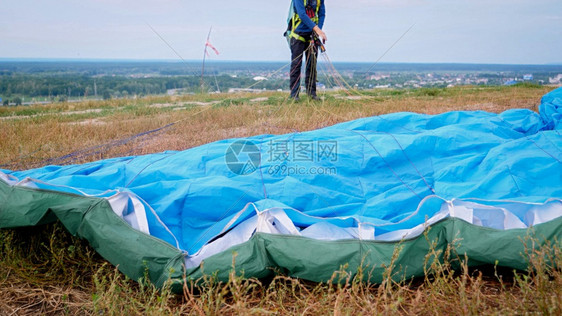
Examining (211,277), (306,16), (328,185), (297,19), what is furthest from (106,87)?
(211,277)

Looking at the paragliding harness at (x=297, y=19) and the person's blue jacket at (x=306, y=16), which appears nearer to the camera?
the person's blue jacket at (x=306, y=16)

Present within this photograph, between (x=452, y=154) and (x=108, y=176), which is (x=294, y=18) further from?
(x=108, y=176)

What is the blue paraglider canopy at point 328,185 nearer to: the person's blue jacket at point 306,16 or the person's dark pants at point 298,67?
the person's blue jacket at point 306,16

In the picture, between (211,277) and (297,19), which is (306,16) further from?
(211,277)

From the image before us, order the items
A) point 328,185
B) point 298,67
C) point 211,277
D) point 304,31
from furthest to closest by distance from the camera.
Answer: point 298,67
point 304,31
point 328,185
point 211,277

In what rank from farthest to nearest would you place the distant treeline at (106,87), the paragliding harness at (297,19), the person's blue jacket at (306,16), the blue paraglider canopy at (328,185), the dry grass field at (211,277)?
the distant treeline at (106,87), the paragliding harness at (297,19), the person's blue jacket at (306,16), the blue paraglider canopy at (328,185), the dry grass field at (211,277)

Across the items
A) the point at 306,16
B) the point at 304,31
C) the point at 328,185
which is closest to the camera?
the point at 328,185

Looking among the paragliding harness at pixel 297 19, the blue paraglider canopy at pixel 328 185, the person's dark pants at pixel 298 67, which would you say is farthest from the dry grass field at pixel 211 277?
the paragliding harness at pixel 297 19
